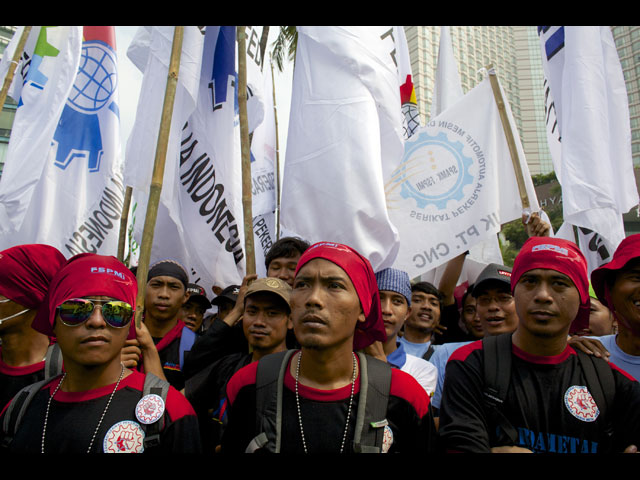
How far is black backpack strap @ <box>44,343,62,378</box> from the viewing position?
86.7 inches

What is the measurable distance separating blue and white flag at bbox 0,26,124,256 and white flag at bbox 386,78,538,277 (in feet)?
10.0

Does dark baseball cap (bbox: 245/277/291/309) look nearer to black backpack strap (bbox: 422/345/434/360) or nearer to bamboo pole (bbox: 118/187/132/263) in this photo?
black backpack strap (bbox: 422/345/434/360)

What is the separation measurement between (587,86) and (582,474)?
3762 millimetres

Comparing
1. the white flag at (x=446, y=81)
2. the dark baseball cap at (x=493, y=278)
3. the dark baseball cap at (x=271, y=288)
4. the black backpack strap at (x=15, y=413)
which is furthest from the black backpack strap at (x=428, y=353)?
the white flag at (x=446, y=81)

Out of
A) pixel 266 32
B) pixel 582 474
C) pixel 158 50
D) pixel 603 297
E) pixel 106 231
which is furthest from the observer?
pixel 266 32

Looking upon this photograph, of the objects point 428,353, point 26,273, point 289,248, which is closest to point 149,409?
point 26,273

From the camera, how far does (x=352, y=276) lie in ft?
7.16

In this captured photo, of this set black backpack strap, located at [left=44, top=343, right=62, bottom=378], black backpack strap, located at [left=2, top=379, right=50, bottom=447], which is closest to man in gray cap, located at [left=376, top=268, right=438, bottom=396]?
black backpack strap, located at [left=44, top=343, right=62, bottom=378]

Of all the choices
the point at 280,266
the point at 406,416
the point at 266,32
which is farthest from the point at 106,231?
the point at 406,416

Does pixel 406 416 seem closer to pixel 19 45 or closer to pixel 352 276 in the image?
pixel 352 276

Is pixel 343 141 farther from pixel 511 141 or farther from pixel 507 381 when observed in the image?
pixel 511 141

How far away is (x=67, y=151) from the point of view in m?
5.12

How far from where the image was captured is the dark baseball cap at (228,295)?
3.86m

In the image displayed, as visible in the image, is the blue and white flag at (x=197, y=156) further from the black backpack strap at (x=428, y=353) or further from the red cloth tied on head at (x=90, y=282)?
the black backpack strap at (x=428, y=353)
